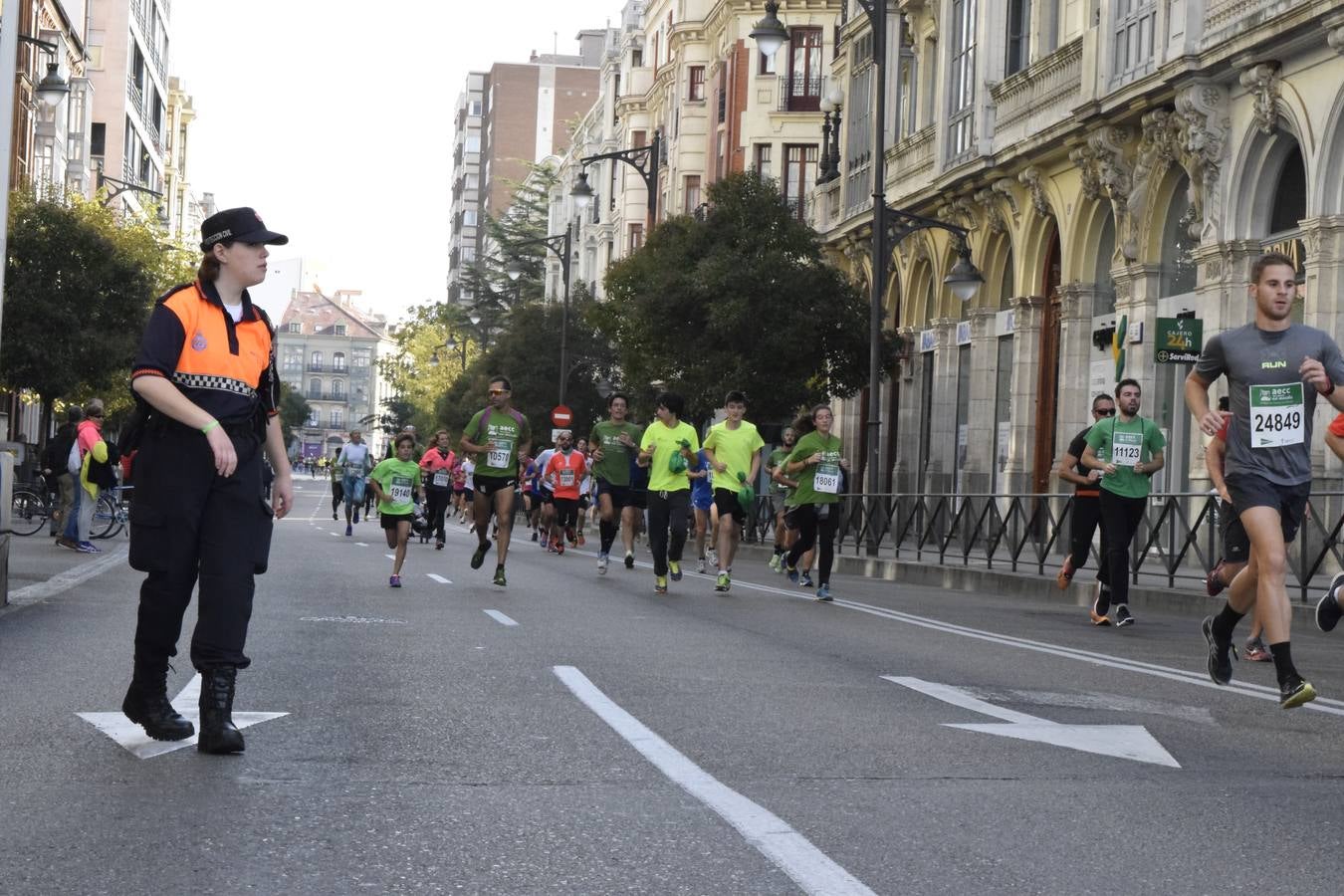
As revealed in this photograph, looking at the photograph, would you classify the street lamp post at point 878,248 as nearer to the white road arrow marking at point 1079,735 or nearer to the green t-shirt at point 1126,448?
the green t-shirt at point 1126,448

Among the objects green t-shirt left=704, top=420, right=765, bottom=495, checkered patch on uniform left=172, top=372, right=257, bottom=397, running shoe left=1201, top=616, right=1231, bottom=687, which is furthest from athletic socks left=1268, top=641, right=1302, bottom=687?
green t-shirt left=704, top=420, right=765, bottom=495

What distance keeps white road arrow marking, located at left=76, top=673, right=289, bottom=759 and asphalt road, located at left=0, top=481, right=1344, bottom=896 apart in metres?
0.08

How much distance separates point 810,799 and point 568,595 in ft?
36.6

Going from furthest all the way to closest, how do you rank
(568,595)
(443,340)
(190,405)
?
(443,340)
(568,595)
(190,405)

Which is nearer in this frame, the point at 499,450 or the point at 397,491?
the point at 499,450

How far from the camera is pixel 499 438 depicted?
1841 centimetres

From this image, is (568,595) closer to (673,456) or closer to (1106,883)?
(673,456)

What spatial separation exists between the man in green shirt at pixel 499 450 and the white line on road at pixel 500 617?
3434 mm

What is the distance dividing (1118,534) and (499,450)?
5.26 metres

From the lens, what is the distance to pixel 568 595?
17.5 meters

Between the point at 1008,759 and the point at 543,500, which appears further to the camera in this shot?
the point at 543,500

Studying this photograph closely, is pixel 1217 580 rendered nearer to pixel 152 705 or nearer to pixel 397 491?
pixel 152 705

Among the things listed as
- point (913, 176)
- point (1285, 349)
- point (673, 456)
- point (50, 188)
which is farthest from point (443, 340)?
point (1285, 349)

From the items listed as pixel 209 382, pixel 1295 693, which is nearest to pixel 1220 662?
pixel 1295 693
